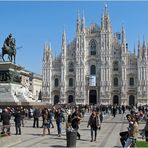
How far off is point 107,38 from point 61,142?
72.5 metres

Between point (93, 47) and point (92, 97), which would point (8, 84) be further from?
point (93, 47)

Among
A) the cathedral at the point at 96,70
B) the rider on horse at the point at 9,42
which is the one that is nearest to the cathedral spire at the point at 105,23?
the cathedral at the point at 96,70

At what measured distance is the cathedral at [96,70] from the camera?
87062 mm

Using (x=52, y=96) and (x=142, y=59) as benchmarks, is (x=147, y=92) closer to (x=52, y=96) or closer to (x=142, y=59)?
(x=142, y=59)

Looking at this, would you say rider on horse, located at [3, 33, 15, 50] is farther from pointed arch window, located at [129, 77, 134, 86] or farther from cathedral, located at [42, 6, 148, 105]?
pointed arch window, located at [129, 77, 134, 86]

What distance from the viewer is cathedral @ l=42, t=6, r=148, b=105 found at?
87062 millimetres

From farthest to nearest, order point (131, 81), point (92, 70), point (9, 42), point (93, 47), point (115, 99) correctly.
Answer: point (93, 47)
point (92, 70)
point (115, 99)
point (131, 81)
point (9, 42)

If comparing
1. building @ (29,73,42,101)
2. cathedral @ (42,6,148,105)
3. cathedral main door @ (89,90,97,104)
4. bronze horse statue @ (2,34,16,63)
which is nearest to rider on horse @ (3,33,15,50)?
bronze horse statue @ (2,34,16,63)

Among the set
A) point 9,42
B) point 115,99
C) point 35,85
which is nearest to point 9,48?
point 9,42

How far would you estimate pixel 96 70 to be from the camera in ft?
296

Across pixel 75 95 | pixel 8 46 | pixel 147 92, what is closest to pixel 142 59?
pixel 147 92

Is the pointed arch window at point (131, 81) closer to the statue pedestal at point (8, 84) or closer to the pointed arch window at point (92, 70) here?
the pointed arch window at point (92, 70)

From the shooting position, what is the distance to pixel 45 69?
9156 cm

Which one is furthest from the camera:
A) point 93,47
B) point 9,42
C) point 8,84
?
point 93,47
